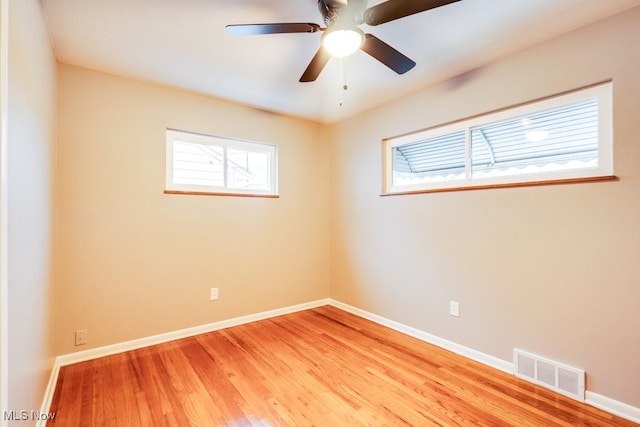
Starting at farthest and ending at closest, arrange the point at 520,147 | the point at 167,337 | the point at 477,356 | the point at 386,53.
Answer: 1. the point at 167,337
2. the point at 477,356
3. the point at 520,147
4. the point at 386,53

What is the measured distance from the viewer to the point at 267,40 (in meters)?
2.04

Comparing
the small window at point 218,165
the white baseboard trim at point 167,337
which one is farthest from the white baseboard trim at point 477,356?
the small window at point 218,165

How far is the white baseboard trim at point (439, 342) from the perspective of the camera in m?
2.27

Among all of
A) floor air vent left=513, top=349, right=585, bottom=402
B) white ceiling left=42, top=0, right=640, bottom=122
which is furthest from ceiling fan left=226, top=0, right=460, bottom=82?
floor air vent left=513, top=349, right=585, bottom=402

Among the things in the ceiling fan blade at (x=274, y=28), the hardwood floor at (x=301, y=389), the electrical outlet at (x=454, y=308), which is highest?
the ceiling fan blade at (x=274, y=28)

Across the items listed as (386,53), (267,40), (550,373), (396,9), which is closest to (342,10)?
(396,9)

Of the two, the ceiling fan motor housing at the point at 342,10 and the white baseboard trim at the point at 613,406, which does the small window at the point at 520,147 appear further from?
the ceiling fan motor housing at the point at 342,10

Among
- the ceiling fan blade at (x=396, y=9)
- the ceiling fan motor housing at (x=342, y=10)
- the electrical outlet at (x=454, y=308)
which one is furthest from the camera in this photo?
the electrical outlet at (x=454, y=308)

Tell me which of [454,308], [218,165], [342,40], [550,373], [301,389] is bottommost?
[301,389]

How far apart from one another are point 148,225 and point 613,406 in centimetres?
361

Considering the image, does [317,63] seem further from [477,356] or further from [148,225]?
[477,356]

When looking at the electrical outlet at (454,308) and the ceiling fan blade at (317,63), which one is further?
the electrical outlet at (454,308)

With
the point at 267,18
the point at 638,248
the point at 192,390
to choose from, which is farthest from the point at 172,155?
the point at 638,248

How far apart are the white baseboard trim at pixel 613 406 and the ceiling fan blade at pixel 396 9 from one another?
2.43 metres
